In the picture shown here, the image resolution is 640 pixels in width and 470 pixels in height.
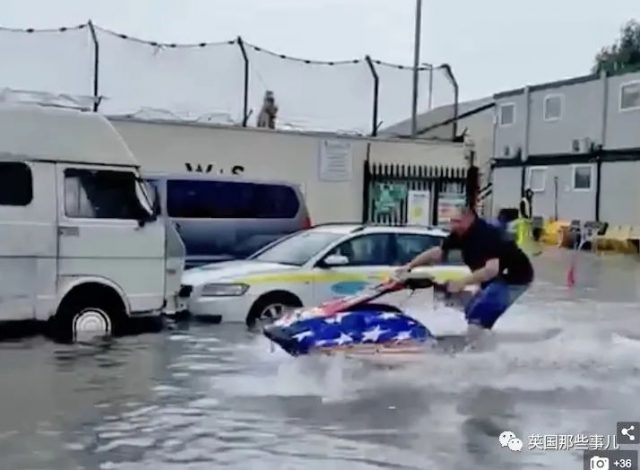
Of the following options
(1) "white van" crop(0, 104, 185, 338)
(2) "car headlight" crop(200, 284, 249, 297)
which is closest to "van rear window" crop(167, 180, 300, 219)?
(2) "car headlight" crop(200, 284, 249, 297)

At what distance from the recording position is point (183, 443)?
289 inches

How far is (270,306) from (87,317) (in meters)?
2.25

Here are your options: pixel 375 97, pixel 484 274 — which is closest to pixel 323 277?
pixel 484 274

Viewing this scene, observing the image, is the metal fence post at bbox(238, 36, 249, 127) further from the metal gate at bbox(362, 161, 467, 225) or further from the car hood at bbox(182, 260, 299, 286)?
the car hood at bbox(182, 260, 299, 286)

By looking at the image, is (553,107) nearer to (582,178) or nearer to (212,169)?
(582,178)

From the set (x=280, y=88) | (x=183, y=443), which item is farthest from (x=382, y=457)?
(x=280, y=88)

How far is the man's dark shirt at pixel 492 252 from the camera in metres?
10.6

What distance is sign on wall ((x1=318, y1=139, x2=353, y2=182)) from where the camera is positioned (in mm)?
21297

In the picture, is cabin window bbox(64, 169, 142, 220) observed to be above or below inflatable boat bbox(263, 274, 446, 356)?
above

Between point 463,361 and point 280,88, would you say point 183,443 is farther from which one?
point 280,88

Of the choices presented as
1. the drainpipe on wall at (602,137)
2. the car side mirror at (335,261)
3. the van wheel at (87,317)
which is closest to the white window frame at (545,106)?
the drainpipe on wall at (602,137)

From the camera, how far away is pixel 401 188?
72.8 ft

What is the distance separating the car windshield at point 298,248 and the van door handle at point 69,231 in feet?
9.36

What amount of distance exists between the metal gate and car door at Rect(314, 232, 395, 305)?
7871 millimetres
